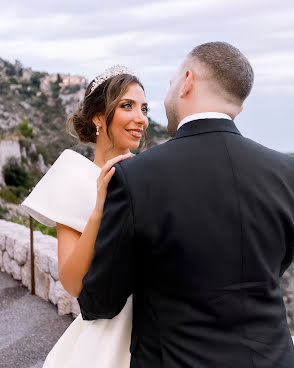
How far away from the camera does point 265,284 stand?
1.28 metres

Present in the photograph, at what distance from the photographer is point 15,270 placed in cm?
664

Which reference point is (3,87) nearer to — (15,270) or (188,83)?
(15,270)

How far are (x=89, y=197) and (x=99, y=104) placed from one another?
558mm

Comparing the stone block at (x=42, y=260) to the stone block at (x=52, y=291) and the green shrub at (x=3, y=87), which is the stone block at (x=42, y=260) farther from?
the green shrub at (x=3, y=87)

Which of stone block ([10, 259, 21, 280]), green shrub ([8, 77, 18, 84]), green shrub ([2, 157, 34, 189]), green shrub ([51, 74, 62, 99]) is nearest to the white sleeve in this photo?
stone block ([10, 259, 21, 280])

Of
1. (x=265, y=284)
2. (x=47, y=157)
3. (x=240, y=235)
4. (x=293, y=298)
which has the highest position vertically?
(x=240, y=235)

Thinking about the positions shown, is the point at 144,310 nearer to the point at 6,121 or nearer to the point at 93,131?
the point at 93,131

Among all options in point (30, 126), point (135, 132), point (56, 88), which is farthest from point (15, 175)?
point (56, 88)

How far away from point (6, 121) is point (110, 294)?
4738cm

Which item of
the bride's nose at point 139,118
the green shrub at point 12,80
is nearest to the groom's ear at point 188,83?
the bride's nose at point 139,118

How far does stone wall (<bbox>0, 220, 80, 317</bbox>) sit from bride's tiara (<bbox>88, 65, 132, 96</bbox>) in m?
3.04

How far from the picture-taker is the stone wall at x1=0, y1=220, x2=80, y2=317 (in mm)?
5113

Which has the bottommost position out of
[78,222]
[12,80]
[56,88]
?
[56,88]

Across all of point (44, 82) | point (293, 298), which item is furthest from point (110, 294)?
point (44, 82)
